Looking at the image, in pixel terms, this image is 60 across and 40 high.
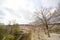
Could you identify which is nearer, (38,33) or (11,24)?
(11,24)

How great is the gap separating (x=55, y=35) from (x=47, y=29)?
52cm

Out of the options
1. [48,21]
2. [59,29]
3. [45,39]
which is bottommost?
[45,39]

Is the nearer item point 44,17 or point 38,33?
point 38,33

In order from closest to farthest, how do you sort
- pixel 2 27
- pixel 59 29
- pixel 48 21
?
pixel 2 27, pixel 59 29, pixel 48 21

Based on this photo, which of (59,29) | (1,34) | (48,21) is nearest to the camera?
(1,34)

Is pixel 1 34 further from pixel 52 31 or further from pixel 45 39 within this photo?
pixel 52 31

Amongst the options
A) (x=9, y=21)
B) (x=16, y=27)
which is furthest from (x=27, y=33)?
(x=9, y=21)

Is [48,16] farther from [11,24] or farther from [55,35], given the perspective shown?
[11,24]

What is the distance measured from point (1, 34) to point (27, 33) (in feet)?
3.14

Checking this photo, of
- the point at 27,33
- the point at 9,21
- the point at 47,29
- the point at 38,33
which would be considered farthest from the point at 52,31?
the point at 9,21

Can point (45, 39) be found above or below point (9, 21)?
below

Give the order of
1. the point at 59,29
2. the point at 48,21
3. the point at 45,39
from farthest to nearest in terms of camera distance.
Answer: the point at 48,21 → the point at 59,29 → the point at 45,39

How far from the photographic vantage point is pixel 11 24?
3986mm

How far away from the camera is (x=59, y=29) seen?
5.17 meters
